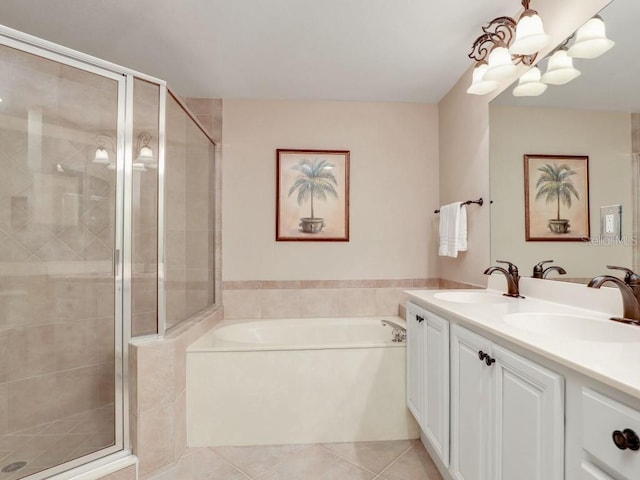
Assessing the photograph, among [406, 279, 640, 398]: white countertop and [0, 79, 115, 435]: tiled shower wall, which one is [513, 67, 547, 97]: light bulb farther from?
[0, 79, 115, 435]: tiled shower wall

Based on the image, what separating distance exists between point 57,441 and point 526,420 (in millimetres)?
2033

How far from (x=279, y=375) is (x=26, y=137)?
1.88 meters

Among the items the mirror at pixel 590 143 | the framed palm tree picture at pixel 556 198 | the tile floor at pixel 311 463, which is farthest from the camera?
the tile floor at pixel 311 463

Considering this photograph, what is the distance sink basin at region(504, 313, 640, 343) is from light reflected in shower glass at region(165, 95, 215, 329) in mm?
1854

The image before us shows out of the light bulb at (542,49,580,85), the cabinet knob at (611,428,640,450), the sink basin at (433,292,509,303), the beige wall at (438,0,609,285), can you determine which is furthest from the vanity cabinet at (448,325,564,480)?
the light bulb at (542,49,580,85)

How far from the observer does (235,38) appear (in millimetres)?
1954

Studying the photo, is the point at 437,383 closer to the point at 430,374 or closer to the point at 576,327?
the point at 430,374

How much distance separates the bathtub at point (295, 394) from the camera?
1.97 m

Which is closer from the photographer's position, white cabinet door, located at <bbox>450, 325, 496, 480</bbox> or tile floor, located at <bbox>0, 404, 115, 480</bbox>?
white cabinet door, located at <bbox>450, 325, 496, 480</bbox>

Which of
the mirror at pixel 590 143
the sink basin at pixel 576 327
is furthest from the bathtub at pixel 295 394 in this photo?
the mirror at pixel 590 143

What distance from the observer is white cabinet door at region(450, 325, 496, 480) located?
1.11m

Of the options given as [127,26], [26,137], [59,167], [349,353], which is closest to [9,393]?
[59,167]

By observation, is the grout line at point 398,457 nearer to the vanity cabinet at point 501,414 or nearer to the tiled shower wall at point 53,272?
the vanity cabinet at point 501,414

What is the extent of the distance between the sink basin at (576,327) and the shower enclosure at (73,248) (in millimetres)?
1824
